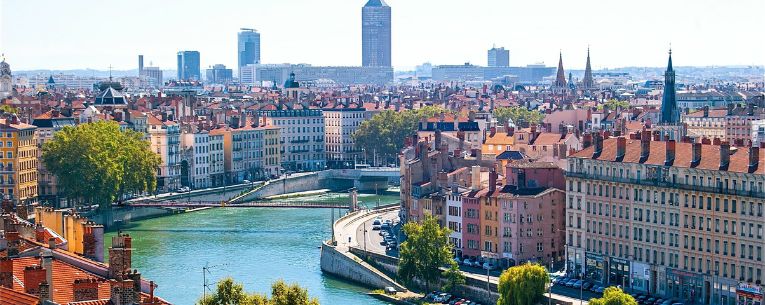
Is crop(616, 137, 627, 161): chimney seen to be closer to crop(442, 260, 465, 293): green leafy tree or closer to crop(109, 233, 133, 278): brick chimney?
crop(442, 260, 465, 293): green leafy tree

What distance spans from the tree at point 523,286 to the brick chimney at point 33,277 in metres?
17.1

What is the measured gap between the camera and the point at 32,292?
53.0ft

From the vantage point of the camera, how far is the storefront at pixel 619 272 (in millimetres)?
35750

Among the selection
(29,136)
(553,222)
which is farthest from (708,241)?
(29,136)

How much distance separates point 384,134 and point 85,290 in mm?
62115

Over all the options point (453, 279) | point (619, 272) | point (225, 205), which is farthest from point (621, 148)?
point (225, 205)

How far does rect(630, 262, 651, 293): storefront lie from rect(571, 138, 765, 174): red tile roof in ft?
6.92

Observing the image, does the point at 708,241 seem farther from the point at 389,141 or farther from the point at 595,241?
the point at 389,141

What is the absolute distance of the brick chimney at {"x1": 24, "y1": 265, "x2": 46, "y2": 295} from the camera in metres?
16.3

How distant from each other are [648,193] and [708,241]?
7.45ft

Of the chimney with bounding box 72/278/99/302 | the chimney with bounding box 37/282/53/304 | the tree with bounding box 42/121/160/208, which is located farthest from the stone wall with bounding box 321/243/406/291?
the chimney with bounding box 37/282/53/304

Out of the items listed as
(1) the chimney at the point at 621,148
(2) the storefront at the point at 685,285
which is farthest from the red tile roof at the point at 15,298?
(1) the chimney at the point at 621,148

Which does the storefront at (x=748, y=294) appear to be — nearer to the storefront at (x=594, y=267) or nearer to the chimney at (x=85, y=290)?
the storefront at (x=594, y=267)

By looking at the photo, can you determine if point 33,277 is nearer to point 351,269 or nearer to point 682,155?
point 682,155
